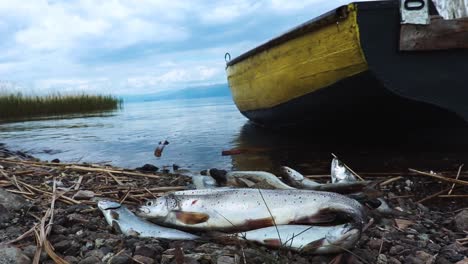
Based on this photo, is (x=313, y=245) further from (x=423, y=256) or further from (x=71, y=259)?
(x=71, y=259)

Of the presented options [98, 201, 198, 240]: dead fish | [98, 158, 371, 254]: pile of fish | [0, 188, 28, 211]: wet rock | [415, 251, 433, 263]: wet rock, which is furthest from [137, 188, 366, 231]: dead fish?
[0, 188, 28, 211]: wet rock

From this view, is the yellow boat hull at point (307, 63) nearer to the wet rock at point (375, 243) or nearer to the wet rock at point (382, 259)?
the wet rock at point (375, 243)

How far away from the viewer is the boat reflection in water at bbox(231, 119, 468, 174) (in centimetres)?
527

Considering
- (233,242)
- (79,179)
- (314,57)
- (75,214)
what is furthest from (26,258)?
(314,57)

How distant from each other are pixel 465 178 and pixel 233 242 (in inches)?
120

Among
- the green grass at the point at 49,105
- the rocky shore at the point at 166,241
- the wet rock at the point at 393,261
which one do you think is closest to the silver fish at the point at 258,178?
the rocky shore at the point at 166,241

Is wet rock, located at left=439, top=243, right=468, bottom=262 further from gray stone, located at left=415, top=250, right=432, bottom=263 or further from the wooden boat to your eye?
the wooden boat

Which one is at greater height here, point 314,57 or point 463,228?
point 314,57

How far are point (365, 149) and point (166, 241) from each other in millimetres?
4681

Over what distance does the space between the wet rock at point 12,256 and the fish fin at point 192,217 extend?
2.96ft

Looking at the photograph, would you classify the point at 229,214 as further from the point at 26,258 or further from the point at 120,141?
the point at 120,141

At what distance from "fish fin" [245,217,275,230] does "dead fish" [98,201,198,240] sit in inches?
13.5

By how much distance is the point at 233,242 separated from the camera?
2.34 metres

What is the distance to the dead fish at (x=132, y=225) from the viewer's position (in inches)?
98.0
